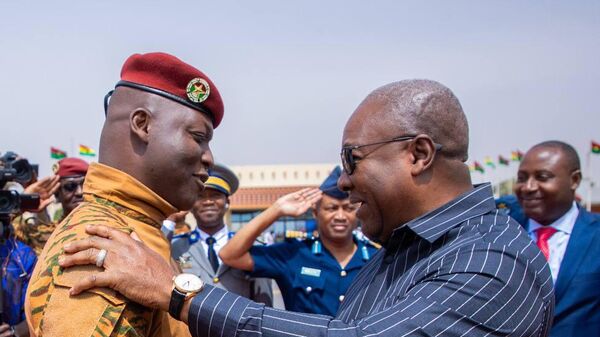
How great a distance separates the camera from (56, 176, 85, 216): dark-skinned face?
538cm

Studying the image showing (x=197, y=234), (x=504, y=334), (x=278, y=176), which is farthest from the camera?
(x=278, y=176)

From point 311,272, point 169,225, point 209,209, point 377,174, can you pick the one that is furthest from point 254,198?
point 377,174

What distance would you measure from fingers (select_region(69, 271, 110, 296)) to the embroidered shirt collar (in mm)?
466

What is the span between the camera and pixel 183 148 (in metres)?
2.19

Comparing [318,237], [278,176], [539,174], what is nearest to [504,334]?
[318,237]

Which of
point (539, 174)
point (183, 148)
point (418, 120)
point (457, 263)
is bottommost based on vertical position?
point (539, 174)

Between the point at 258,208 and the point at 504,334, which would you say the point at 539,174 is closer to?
the point at 504,334

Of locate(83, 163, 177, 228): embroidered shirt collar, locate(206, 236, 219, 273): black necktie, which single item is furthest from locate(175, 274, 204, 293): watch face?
locate(206, 236, 219, 273): black necktie

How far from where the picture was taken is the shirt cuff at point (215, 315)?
1.89m

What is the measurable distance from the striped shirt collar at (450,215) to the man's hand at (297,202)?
274 cm

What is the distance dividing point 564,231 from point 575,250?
39cm

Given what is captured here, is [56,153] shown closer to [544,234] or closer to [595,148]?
[544,234]

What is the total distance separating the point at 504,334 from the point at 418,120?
811 millimetres

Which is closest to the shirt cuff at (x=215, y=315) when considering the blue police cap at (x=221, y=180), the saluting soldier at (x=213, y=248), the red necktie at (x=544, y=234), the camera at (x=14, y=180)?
the camera at (x=14, y=180)
